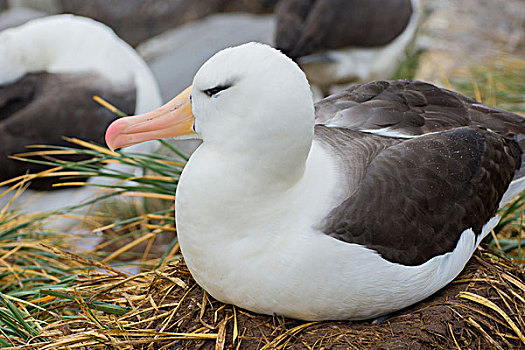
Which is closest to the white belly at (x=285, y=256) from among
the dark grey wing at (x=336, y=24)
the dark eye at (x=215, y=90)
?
the dark eye at (x=215, y=90)

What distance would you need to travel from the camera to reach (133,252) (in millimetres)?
3818

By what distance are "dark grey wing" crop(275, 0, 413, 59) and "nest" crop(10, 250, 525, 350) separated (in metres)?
3.70

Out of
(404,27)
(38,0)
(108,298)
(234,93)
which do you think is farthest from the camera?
(38,0)

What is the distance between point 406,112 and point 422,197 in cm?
54

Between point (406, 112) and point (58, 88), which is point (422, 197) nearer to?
point (406, 112)

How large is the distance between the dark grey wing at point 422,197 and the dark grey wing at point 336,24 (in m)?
3.52

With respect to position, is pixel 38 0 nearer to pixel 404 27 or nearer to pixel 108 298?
pixel 404 27

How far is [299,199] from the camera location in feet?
7.68

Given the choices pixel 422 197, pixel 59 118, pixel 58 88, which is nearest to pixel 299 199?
pixel 422 197

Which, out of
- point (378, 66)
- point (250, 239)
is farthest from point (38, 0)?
point (250, 239)

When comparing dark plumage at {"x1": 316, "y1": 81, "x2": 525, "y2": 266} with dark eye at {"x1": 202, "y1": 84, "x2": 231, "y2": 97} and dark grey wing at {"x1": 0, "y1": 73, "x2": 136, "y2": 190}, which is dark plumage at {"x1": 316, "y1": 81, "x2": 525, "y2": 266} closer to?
dark eye at {"x1": 202, "y1": 84, "x2": 231, "y2": 97}

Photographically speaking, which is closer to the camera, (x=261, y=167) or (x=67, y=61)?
(x=261, y=167)

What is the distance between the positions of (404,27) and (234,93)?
4.70 m

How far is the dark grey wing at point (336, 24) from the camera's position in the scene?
6098 mm
